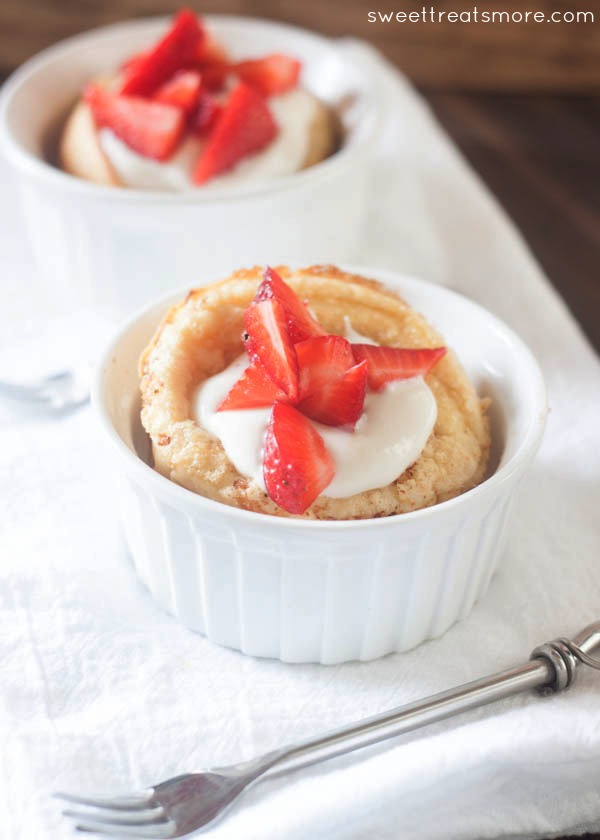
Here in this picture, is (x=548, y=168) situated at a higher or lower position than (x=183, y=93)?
lower

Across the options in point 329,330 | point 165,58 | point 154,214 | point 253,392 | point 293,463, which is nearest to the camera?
point 293,463

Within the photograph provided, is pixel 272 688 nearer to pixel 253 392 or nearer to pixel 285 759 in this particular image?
pixel 285 759

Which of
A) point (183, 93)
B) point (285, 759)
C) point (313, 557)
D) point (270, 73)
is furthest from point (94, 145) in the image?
point (285, 759)

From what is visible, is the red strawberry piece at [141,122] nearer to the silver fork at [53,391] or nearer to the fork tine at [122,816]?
the silver fork at [53,391]

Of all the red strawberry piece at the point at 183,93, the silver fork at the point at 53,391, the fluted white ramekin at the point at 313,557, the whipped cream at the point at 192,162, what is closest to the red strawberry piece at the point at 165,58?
the red strawberry piece at the point at 183,93

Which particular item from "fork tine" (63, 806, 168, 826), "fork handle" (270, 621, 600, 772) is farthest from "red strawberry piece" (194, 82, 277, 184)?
"fork tine" (63, 806, 168, 826)
